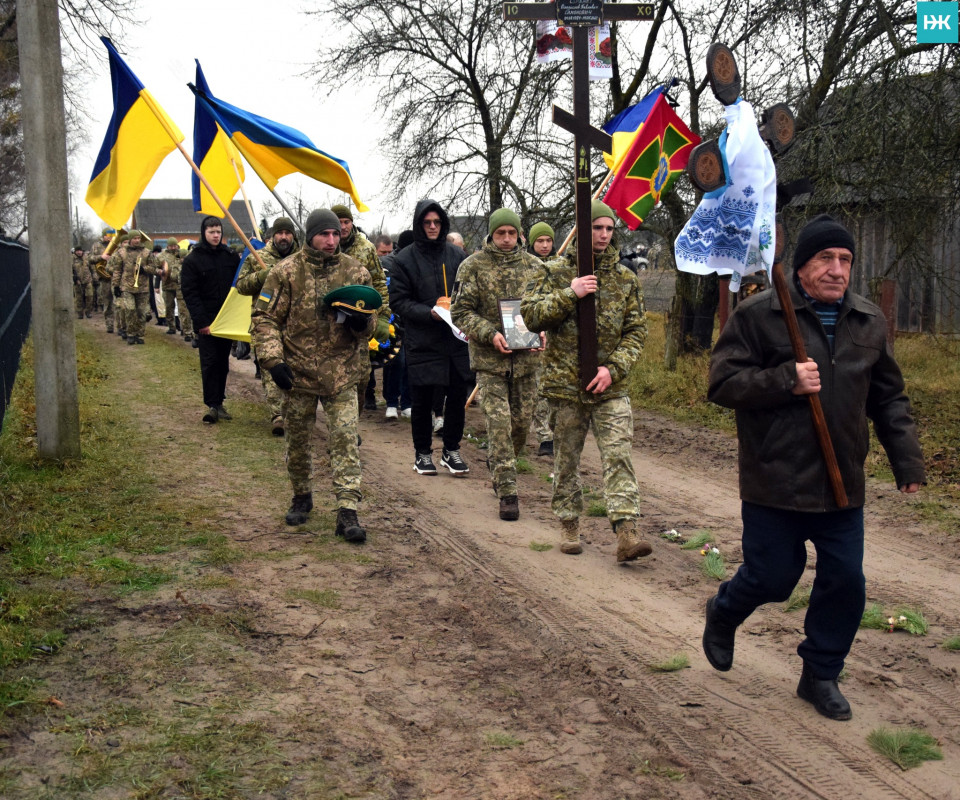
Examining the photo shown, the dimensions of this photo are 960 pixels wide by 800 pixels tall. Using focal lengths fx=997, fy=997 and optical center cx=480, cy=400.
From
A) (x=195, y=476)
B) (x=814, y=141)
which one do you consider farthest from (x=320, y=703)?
(x=814, y=141)

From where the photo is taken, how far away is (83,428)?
10.0m

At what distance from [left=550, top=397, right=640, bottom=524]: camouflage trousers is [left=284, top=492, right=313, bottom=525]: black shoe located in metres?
1.80

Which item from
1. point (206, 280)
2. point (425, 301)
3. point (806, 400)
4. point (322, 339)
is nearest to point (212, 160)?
point (206, 280)

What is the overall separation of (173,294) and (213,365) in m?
12.4

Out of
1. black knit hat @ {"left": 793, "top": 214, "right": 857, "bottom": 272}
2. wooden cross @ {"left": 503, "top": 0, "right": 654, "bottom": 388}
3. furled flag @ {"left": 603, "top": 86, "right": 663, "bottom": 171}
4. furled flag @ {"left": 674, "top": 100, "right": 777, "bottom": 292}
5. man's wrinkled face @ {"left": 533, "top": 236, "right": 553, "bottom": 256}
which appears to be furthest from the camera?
man's wrinkled face @ {"left": 533, "top": 236, "right": 553, "bottom": 256}

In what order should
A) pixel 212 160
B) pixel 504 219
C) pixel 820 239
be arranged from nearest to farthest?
pixel 820 239
pixel 504 219
pixel 212 160

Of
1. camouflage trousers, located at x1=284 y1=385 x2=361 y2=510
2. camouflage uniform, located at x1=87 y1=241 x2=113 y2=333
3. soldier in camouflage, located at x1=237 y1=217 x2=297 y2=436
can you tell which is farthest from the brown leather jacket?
camouflage uniform, located at x1=87 y1=241 x2=113 y2=333

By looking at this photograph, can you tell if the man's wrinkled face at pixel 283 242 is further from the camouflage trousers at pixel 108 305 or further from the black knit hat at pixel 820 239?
the camouflage trousers at pixel 108 305

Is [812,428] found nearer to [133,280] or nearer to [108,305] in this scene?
[133,280]

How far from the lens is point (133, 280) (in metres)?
20.4

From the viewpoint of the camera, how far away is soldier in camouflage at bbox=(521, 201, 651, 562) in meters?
6.04

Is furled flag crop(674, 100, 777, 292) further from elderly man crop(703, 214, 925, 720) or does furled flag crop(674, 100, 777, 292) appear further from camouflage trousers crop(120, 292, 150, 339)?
camouflage trousers crop(120, 292, 150, 339)

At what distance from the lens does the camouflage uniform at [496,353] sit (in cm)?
749

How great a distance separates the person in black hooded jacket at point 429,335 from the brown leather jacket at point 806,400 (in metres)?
4.70
